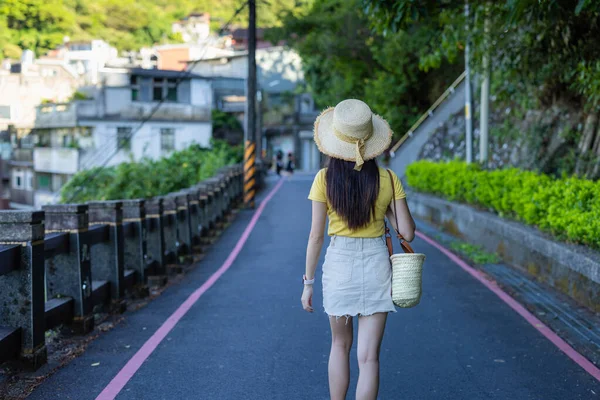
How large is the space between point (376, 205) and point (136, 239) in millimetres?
5491

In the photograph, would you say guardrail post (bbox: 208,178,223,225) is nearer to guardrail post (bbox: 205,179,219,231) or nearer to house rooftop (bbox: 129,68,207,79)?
guardrail post (bbox: 205,179,219,231)

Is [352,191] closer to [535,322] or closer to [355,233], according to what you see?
[355,233]

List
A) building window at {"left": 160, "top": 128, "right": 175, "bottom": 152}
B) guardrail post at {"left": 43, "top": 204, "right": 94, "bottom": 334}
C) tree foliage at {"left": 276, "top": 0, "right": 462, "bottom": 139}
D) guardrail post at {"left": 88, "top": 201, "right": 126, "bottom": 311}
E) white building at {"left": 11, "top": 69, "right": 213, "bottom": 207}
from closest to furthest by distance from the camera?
guardrail post at {"left": 43, "top": 204, "right": 94, "bottom": 334} < guardrail post at {"left": 88, "top": 201, "right": 126, "bottom": 311} < tree foliage at {"left": 276, "top": 0, "right": 462, "bottom": 139} < white building at {"left": 11, "top": 69, "right": 213, "bottom": 207} < building window at {"left": 160, "top": 128, "right": 175, "bottom": 152}

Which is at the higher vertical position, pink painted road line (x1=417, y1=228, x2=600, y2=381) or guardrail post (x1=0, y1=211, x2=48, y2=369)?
guardrail post (x1=0, y1=211, x2=48, y2=369)

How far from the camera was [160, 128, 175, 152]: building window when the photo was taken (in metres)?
48.0

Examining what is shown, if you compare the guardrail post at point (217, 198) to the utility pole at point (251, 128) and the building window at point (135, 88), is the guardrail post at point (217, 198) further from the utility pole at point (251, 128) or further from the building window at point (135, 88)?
the building window at point (135, 88)

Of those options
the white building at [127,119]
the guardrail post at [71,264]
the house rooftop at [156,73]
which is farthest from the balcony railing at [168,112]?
the guardrail post at [71,264]

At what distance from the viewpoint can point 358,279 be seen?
4184mm

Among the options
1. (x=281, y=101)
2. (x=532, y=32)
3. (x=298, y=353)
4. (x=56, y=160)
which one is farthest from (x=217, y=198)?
(x=281, y=101)

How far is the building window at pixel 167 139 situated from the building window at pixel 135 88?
2679 millimetres

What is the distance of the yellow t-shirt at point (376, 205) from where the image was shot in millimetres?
4234

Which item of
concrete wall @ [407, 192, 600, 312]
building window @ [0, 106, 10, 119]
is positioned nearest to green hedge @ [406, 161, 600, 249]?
concrete wall @ [407, 192, 600, 312]

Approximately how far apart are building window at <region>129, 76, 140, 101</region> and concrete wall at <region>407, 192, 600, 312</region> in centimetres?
3461

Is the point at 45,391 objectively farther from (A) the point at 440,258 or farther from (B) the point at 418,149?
(B) the point at 418,149
